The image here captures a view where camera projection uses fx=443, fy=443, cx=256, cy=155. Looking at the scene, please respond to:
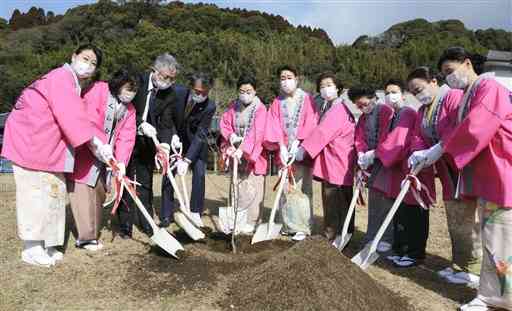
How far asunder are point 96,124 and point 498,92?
11.9 ft

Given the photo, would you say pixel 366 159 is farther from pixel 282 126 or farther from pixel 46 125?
pixel 46 125

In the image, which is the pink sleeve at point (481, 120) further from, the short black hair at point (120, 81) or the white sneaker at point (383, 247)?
the short black hair at point (120, 81)

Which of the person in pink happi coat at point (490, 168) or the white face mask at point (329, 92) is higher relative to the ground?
the white face mask at point (329, 92)

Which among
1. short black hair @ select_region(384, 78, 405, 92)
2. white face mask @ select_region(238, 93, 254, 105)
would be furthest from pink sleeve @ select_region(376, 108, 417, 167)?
white face mask @ select_region(238, 93, 254, 105)

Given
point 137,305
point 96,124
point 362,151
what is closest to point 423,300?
point 362,151

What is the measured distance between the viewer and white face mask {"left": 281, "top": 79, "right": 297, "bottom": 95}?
524 cm

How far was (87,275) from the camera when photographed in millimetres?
4051

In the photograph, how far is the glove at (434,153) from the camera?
3.76 m

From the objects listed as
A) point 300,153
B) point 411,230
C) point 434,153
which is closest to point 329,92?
point 300,153

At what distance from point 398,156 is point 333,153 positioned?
2.64 ft

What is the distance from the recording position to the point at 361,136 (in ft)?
16.1

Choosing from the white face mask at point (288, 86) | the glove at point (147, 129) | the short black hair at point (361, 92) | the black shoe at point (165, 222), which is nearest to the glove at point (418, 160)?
the short black hair at point (361, 92)

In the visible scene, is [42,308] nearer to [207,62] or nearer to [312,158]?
[312,158]

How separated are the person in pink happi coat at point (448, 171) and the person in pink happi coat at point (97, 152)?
2895mm
